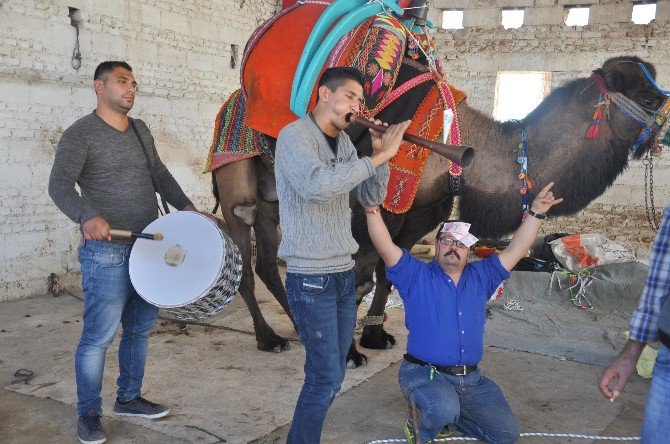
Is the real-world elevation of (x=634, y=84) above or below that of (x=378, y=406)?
above

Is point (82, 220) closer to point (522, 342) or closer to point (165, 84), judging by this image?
point (522, 342)

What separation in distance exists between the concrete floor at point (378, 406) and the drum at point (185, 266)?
29.7 inches

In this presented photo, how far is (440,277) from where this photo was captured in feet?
10.1

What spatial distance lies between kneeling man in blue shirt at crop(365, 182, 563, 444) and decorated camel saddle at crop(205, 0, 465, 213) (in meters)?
0.67

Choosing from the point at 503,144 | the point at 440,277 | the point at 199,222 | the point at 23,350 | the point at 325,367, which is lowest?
the point at 23,350

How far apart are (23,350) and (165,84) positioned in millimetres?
3887

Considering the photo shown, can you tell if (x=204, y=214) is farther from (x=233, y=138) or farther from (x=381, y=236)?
(x=233, y=138)

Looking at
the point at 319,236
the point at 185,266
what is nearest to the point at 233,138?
the point at 185,266

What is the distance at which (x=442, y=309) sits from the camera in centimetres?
304

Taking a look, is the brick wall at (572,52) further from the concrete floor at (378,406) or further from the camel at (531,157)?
the camel at (531,157)

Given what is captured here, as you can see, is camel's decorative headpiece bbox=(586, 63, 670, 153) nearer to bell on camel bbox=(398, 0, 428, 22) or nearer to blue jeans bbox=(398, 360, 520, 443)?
bell on camel bbox=(398, 0, 428, 22)

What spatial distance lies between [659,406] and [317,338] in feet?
4.09

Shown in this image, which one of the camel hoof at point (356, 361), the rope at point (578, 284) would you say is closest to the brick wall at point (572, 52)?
the rope at point (578, 284)

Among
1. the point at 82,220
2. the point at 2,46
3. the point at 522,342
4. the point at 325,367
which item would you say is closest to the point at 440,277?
the point at 325,367
